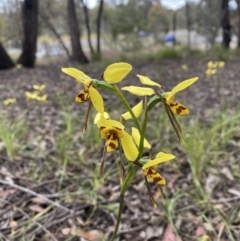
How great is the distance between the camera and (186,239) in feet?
4.78

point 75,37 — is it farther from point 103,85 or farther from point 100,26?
point 103,85

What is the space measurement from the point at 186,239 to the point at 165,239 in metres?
0.08

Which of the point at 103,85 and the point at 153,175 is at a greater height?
the point at 103,85

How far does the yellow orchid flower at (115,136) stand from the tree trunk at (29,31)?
6296 millimetres

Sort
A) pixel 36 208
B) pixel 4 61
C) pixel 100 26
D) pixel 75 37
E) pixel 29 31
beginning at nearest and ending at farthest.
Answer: pixel 36 208, pixel 4 61, pixel 29 31, pixel 75 37, pixel 100 26

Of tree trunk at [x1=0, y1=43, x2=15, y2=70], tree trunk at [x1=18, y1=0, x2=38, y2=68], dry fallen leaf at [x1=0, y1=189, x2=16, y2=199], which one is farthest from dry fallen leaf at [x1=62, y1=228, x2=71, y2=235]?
tree trunk at [x1=18, y1=0, x2=38, y2=68]

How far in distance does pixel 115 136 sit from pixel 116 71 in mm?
A: 140

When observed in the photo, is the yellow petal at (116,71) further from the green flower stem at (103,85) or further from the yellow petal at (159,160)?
the yellow petal at (159,160)

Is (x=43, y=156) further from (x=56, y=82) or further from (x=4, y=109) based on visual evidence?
(x=56, y=82)

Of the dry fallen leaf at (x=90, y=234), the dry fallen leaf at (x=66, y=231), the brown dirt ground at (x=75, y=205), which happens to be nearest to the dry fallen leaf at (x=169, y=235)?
the brown dirt ground at (x=75, y=205)

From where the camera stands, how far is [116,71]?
744mm

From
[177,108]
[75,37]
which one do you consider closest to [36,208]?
[177,108]

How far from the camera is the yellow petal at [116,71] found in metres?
0.74

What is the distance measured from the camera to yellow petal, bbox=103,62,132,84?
738mm
